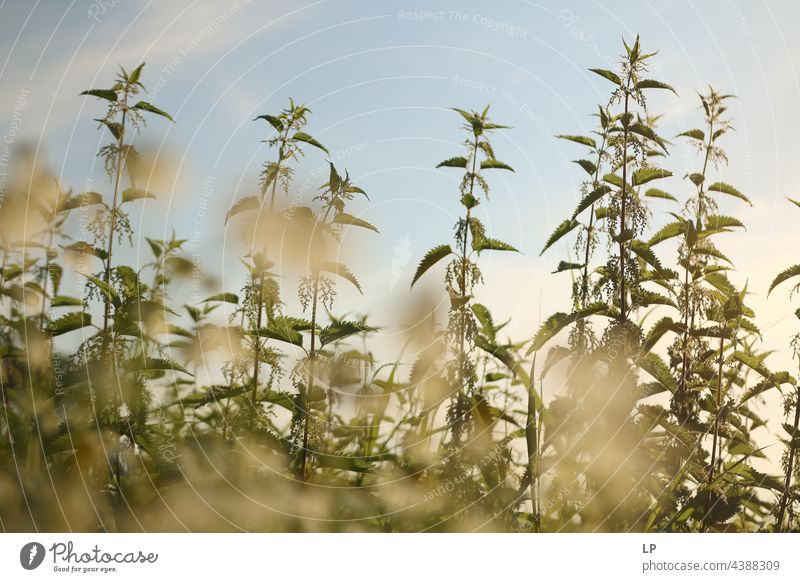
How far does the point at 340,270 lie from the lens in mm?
2201

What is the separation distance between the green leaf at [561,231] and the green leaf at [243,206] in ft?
3.35

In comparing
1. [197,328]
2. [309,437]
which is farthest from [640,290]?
[197,328]

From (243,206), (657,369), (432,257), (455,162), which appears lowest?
(657,369)

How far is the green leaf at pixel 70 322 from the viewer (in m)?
2.27

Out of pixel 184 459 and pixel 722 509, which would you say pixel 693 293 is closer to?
pixel 722 509

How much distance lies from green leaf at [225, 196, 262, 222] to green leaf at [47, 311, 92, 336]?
1.89ft

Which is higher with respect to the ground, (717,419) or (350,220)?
(350,220)

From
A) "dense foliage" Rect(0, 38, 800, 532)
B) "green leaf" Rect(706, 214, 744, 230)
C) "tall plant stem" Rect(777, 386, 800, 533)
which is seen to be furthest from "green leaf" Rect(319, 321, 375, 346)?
"tall plant stem" Rect(777, 386, 800, 533)

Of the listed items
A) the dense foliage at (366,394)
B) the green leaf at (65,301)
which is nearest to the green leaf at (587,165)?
the dense foliage at (366,394)

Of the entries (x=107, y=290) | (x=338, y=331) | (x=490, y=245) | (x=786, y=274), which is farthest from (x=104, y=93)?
(x=786, y=274)

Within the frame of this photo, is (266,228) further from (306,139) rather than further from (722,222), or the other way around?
(722,222)

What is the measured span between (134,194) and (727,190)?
2155 mm

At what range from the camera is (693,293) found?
2.52 meters

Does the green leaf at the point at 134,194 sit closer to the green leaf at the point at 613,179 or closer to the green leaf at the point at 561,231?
the green leaf at the point at 561,231
